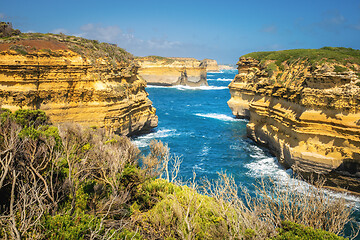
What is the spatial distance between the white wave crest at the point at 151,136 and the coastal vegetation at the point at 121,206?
583 inches

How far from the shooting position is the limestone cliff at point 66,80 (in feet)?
79.7

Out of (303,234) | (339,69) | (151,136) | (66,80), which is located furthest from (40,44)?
(303,234)

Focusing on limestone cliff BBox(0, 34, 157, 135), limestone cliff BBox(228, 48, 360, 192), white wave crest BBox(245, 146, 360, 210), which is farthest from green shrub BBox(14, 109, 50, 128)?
limestone cliff BBox(228, 48, 360, 192)

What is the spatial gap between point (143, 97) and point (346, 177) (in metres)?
23.3

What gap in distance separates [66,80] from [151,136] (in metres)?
13.7

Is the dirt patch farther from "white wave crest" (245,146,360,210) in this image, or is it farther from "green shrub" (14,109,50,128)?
"white wave crest" (245,146,360,210)

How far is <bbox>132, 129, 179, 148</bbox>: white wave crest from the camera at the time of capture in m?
32.7

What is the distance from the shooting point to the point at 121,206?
1190 centimetres

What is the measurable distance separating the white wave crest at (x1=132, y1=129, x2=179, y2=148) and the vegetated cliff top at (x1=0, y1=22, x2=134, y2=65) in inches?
374

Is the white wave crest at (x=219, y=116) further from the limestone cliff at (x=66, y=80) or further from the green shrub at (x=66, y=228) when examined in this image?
the green shrub at (x=66, y=228)

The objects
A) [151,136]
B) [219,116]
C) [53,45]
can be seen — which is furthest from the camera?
[219,116]

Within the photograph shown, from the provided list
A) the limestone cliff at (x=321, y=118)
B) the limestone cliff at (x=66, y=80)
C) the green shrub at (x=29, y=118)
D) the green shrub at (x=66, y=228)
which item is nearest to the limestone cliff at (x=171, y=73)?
the limestone cliff at (x=66, y=80)

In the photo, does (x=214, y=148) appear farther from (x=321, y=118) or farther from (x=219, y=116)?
(x=219, y=116)

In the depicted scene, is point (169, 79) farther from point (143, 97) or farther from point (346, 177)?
point (346, 177)
